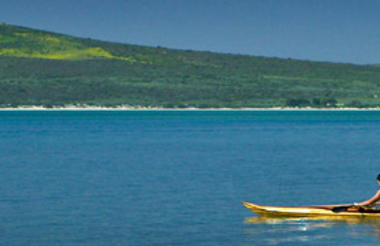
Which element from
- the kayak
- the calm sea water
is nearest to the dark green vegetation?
the calm sea water

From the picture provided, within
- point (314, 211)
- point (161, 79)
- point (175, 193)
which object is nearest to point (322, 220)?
point (314, 211)

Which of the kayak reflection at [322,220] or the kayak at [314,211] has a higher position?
the kayak at [314,211]

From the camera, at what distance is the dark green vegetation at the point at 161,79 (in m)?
166

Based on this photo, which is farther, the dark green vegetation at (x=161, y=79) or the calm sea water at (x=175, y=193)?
the dark green vegetation at (x=161, y=79)

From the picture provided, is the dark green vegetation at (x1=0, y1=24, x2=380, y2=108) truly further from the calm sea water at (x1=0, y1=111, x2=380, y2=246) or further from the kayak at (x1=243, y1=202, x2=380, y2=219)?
the kayak at (x1=243, y1=202, x2=380, y2=219)

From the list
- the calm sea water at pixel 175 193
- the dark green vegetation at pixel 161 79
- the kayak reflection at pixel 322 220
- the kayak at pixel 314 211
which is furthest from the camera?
the dark green vegetation at pixel 161 79

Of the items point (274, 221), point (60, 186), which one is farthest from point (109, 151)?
point (274, 221)

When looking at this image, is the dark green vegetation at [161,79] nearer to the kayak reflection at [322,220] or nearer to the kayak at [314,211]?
the kayak at [314,211]

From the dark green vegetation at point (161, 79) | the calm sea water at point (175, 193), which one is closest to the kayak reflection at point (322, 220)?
the calm sea water at point (175, 193)

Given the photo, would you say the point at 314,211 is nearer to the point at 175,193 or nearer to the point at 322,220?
the point at 322,220

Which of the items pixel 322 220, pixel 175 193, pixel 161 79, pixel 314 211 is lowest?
pixel 322 220

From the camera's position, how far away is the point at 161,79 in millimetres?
176875

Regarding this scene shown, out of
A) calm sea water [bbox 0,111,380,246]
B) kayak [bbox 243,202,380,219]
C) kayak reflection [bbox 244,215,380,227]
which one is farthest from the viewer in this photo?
kayak [bbox 243,202,380,219]

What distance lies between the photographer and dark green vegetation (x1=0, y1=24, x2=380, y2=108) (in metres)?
166
